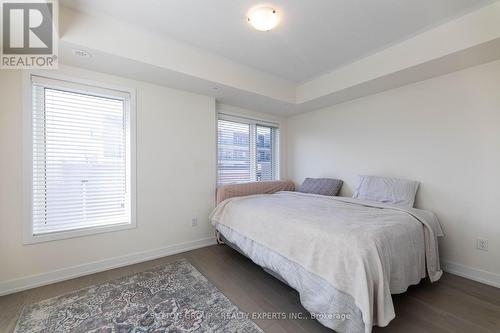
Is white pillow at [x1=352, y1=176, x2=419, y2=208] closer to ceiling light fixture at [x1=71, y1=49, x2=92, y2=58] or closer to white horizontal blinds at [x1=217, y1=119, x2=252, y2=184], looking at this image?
white horizontal blinds at [x1=217, y1=119, x2=252, y2=184]

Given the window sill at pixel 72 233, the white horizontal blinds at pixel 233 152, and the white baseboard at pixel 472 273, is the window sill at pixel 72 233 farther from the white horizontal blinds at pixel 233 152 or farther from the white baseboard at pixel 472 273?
the white baseboard at pixel 472 273

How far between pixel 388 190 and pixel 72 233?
3.73 m

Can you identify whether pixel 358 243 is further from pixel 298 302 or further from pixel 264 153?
pixel 264 153

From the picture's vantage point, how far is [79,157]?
2.37 metres

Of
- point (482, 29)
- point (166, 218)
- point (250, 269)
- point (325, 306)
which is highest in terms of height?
point (482, 29)

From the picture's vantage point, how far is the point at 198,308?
5.78 ft

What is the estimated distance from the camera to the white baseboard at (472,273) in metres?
2.10

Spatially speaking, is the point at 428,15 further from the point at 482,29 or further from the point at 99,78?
the point at 99,78

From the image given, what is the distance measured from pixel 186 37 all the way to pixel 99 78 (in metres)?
1.12

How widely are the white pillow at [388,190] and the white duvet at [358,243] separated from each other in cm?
37

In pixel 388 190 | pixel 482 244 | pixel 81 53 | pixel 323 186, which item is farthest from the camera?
pixel 323 186

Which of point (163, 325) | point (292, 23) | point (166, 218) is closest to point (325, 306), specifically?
point (163, 325)

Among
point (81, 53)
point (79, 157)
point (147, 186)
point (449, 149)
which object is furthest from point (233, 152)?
point (449, 149)
